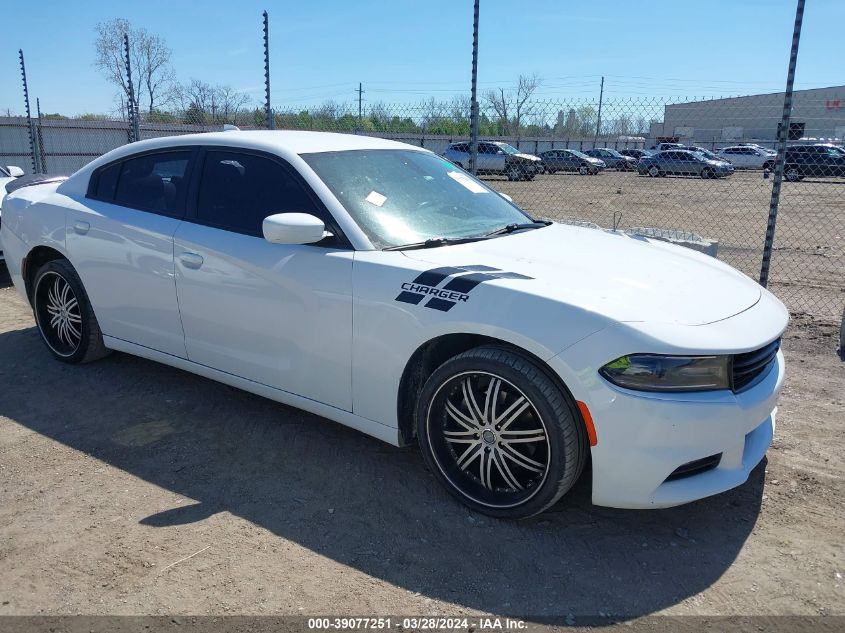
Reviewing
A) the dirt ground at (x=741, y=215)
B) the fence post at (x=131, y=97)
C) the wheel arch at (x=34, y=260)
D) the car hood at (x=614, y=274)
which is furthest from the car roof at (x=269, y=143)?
the fence post at (x=131, y=97)

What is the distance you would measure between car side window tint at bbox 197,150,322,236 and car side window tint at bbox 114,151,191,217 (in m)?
0.19

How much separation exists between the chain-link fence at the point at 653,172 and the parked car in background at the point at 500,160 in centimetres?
5

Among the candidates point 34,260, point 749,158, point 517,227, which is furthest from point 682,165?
point 34,260

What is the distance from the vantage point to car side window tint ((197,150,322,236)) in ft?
12.0

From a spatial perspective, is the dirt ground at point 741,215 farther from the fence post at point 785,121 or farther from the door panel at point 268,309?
the door panel at point 268,309

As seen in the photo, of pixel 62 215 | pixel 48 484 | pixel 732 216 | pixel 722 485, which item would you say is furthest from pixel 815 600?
pixel 732 216

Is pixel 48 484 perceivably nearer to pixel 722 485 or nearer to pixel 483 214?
pixel 483 214

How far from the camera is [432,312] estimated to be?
3.04 metres

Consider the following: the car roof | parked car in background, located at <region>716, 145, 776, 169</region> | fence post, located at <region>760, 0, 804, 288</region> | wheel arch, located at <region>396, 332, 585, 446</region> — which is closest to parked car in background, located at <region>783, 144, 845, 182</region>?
parked car in background, located at <region>716, 145, 776, 169</region>

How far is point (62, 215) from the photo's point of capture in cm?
464

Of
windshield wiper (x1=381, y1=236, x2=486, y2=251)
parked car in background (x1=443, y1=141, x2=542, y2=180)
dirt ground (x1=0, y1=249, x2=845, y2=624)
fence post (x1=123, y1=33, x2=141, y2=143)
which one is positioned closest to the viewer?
dirt ground (x1=0, y1=249, x2=845, y2=624)

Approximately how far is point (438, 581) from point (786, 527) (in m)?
1.62

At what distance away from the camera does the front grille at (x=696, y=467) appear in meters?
2.76

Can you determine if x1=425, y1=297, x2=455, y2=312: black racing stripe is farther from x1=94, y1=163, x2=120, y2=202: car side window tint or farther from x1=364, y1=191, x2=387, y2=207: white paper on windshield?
x1=94, y1=163, x2=120, y2=202: car side window tint
